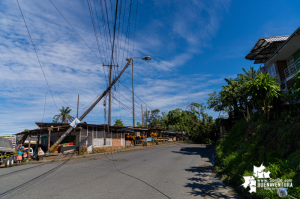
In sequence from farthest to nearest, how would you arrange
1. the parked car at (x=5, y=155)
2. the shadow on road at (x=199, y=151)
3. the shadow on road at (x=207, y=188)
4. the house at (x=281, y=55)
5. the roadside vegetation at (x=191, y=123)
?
1. the roadside vegetation at (x=191, y=123)
2. the shadow on road at (x=199, y=151)
3. the house at (x=281, y=55)
4. the parked car at (x=5, y=155)
5. the shadow on road at (x=207, y=188)

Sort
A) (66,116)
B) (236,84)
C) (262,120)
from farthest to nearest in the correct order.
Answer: (66,116)
(236,84)
(262,120)

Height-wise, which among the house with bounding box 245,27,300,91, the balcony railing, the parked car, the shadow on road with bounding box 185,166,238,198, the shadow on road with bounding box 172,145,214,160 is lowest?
the shadow on road with bounding box 172,145,214,160

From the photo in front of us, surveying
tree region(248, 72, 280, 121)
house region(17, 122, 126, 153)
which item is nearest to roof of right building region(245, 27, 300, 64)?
tree region(248, 72, 280, 121)

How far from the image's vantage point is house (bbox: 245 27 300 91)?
51.8ft

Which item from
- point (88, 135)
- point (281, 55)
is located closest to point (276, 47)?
point (281, 55)

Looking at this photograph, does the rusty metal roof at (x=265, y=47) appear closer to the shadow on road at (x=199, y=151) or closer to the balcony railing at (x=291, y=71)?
the balcony railing at (x=291, y=71)

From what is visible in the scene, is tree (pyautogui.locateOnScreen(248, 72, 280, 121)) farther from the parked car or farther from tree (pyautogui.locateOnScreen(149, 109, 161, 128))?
tree (pyautogui.locateOnScreen(149, 109, 161, 128))

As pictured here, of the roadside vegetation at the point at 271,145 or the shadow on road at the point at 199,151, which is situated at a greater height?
the roadside vegetation at the point at 271,145

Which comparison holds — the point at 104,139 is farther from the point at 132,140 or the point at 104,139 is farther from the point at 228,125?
the point at 228,125

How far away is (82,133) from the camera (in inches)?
860

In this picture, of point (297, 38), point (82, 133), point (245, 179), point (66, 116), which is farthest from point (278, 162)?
point (66, 116)

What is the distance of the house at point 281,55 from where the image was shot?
15.8m

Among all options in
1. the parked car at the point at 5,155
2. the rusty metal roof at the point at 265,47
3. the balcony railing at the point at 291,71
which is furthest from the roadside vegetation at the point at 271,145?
the parked car at the point at 5,155

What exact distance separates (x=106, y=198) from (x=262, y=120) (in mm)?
8695
